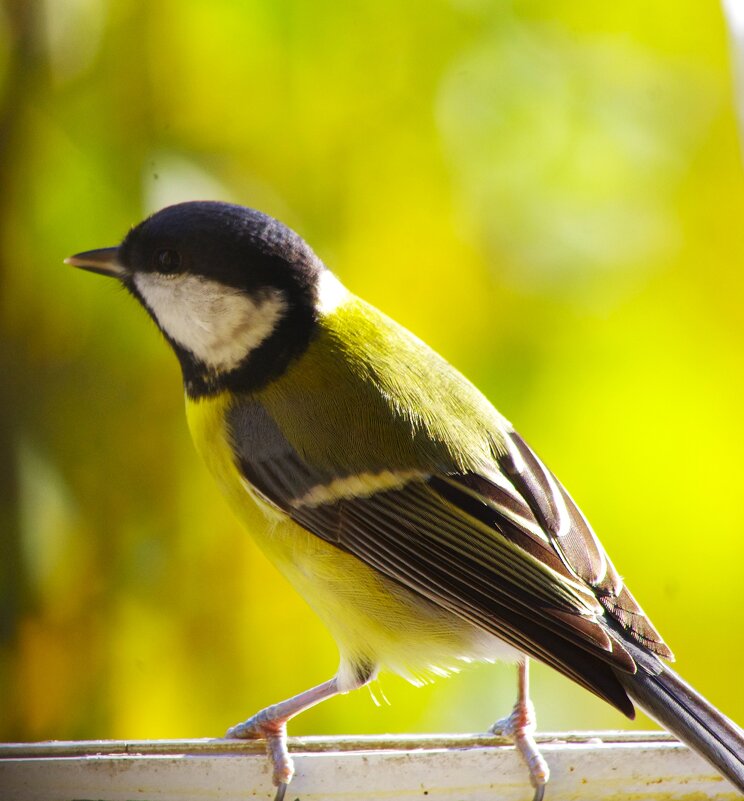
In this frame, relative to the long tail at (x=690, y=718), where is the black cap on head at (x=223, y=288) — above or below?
above

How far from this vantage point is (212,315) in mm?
1390

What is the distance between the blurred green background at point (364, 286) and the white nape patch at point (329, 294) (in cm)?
22

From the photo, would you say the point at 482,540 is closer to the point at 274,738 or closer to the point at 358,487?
the point at 358,487

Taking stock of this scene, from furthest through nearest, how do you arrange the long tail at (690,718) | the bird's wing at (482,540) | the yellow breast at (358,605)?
the yellow breast at (358,605)
the bird's wing at (482,540)
the long tail at (690,718)

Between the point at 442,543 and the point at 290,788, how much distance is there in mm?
339

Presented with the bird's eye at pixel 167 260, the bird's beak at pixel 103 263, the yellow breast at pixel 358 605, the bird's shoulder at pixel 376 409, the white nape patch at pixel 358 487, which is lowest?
the yellow breast at pixel 358 605

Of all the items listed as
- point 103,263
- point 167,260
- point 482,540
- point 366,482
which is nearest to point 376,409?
point 366,482

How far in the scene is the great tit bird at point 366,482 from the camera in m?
1.21

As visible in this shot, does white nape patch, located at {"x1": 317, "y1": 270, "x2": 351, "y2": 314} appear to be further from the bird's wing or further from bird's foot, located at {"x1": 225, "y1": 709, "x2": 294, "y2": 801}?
bird's foot, located at {"x1": 225, "y1": 709, "x2": 294, "y2": 801}

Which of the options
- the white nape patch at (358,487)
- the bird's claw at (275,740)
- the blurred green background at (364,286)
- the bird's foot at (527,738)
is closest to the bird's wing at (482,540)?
the white nape patch at (358,487)

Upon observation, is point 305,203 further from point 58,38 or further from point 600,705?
point 600,705

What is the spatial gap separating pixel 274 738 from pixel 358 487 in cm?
33

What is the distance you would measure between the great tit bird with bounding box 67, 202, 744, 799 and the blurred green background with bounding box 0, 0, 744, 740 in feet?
0.96

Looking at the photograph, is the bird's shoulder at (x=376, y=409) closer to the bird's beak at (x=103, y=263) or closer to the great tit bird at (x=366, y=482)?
the great tit bird at (x=366, y=482)
